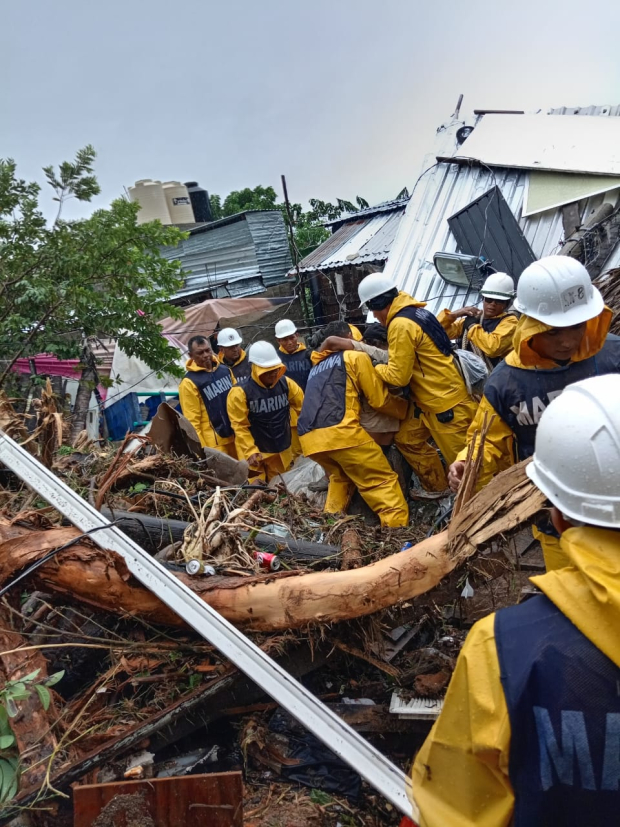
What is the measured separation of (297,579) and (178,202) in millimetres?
22334

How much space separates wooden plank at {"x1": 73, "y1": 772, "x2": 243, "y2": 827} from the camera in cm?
206

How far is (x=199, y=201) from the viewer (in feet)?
77.2

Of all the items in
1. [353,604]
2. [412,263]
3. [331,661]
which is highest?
[412,263]

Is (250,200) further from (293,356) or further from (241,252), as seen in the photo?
(293,356)

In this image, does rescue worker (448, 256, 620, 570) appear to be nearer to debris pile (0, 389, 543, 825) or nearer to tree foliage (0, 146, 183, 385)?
debris pile (0, 389, 543, 825)

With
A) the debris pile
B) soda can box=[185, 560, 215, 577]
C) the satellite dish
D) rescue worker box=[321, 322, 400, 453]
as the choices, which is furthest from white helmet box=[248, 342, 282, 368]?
the satellite dish

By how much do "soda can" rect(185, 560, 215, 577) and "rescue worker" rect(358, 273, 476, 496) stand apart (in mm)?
2196

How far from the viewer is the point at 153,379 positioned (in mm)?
12008

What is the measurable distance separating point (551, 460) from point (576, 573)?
0.93 feet

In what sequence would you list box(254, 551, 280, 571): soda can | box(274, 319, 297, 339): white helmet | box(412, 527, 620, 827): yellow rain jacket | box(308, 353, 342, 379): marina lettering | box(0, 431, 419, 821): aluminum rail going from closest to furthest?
1. box(412, 527, 620, 827): yellow rain jacket
2. box(0, 431, 419, 821): aluminum rail
3. box(254, 551, 280, 571): soda can
4. box(308, 353, 342, 379): marina lettering
5. box(274, 319, 297, 339): white helmet

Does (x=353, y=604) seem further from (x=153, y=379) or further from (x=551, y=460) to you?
(x=153, y=379)

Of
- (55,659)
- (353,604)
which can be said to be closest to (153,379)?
(55,659)

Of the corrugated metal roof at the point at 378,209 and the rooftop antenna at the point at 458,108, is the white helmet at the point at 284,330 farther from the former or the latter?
the corrugated metal roof at the point at 378,209

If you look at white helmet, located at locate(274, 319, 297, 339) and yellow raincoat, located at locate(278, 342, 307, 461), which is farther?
white helmet, located at locate(274, 319, 297, 339)
